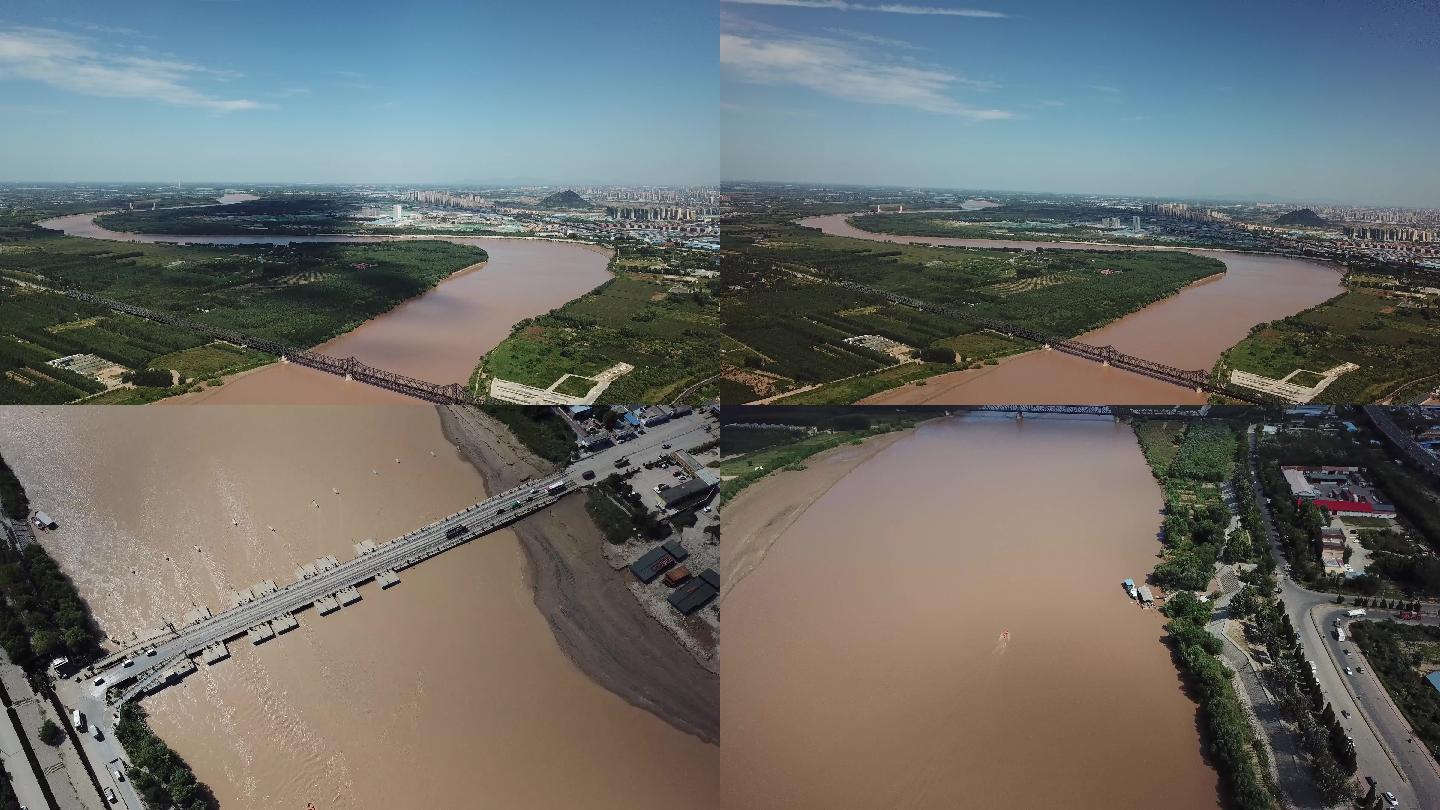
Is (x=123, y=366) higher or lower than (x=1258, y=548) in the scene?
higher

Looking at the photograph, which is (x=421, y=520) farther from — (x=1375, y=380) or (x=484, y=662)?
(x=1375, y=380)

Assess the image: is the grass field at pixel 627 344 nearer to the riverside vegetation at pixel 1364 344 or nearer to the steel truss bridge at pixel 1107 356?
the steel truss bridge at pixel 1107 356

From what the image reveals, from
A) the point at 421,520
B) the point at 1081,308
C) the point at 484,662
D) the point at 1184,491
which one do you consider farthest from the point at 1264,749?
the point at 1081,308

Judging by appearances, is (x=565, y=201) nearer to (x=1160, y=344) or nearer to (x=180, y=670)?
(x=1160, y=344)

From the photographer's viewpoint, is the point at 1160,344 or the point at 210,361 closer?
the point at 210,361

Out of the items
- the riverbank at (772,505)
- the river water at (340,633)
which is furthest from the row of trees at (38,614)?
the riverbank at (772,505)

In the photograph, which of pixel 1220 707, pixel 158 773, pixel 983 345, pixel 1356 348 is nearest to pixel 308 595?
pixel 158 773
